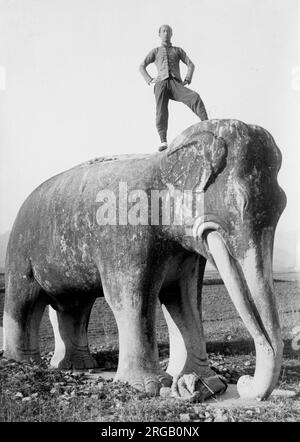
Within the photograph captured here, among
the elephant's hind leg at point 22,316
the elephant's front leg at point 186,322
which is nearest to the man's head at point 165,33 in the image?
the elephant's front leg at point 186,322

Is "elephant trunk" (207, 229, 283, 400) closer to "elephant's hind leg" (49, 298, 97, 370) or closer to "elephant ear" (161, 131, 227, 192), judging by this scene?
"elephant ear" (161, 131, 227, 192)

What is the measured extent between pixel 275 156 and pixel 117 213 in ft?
4.92

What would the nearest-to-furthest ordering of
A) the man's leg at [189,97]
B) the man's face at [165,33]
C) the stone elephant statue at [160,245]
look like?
the stone elephant statue at [160,245], the man's leg at [189,97], the man's face at [165,33]

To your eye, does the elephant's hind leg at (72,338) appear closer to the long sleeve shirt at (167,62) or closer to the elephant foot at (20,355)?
the elephant foot at (20,355)

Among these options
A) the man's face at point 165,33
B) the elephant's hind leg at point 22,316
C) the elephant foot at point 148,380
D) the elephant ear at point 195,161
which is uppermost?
the man's face at point 165,33

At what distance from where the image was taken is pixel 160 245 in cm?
540

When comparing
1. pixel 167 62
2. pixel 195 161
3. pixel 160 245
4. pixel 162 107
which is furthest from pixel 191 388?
pixel 167 62

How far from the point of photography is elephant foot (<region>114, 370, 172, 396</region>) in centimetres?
519

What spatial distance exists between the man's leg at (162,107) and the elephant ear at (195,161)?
A: 2.57 feet

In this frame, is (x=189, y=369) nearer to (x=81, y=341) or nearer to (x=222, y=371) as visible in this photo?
(x=222, y=371)

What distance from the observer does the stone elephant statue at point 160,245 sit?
493 centimetres

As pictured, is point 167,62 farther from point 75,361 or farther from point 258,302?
point 75,361

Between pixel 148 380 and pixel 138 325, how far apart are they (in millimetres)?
477

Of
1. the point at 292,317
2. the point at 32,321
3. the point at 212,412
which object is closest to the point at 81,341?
the point at 32,321
